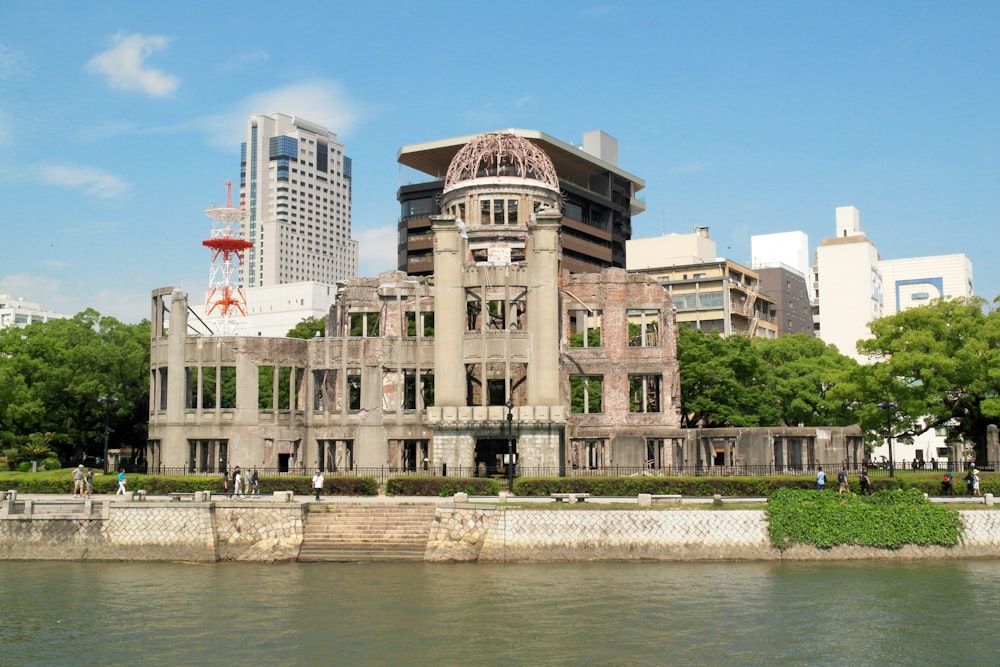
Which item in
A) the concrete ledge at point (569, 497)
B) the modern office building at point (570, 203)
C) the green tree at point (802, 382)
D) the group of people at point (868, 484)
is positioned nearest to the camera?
the concrete ledge at point (569, 497)

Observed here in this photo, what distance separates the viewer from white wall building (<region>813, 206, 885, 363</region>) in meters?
139

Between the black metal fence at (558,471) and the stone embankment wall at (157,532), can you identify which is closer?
the stone embankment wall at (157,532)

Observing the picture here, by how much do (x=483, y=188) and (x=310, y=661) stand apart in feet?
166

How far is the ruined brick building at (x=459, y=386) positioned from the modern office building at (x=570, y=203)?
59682 mm

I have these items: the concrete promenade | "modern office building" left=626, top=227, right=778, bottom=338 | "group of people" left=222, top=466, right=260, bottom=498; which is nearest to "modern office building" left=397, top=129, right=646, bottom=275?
"modern office building" left=626, top=227, right=778, bottom=338

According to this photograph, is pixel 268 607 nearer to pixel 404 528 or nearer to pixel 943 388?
pixel 404 528

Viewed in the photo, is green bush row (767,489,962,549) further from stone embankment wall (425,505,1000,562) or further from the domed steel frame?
the domed steel frame

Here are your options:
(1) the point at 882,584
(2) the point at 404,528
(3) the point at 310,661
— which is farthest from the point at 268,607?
(1) the point at 882,584

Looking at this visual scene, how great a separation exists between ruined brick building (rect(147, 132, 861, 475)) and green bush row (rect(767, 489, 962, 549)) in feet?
51.9

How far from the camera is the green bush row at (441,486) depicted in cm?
4784

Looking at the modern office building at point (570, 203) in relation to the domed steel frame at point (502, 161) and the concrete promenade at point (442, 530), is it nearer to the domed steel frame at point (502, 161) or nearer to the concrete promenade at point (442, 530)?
the domed steel frame at point (502, 161)

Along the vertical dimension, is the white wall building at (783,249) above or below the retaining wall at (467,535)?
above

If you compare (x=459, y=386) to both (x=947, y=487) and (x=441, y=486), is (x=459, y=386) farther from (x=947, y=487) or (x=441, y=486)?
(x=947, y=487)

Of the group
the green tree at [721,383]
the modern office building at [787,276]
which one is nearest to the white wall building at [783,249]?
the modern office building at [787,276]
